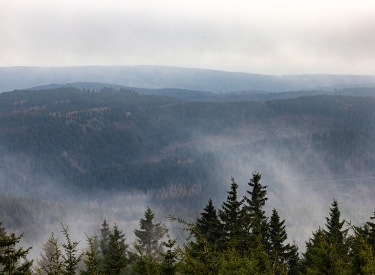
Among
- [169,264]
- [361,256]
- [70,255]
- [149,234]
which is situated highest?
[361,256]

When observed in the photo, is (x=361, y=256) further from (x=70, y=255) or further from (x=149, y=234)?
(x=149, y=234)

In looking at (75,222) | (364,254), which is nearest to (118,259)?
(364,254)

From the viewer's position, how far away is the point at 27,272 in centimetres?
1591

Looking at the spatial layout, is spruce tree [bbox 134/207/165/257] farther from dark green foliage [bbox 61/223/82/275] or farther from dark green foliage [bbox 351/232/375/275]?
dark green foliage [bbox 351/232/375/275]

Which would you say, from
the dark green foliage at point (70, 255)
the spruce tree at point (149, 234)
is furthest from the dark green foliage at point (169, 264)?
the spruce tree at point (149, 234)

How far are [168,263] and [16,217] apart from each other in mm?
169459

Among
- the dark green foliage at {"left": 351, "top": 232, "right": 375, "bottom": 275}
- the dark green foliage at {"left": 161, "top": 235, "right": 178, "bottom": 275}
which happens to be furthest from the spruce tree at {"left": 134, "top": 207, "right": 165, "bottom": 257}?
the dark green foliage at {"left": 351, "top": 232, "right": 375, "bottom": 275}

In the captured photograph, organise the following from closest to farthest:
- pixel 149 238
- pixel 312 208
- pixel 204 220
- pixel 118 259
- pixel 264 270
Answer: pixel 118 259, pixel 264 270, pixel 204 220, pixel 149 238, pixel 312 208

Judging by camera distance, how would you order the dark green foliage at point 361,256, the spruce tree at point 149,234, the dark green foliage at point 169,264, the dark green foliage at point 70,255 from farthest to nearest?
the spruce tree at point 149,234 < the dark green foliage at point 169,264 < the dark green foliage at point 70,255 < the dark green foliage at point 361,256

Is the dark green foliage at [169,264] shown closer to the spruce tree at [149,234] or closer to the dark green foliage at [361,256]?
the dark green foliage at [361,256]

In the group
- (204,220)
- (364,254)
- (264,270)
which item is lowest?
(204,220)

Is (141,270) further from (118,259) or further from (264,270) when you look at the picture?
(264,270)

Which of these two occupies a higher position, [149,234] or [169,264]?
[169,264]

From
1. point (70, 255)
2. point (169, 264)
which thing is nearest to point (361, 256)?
point (169, 264)
